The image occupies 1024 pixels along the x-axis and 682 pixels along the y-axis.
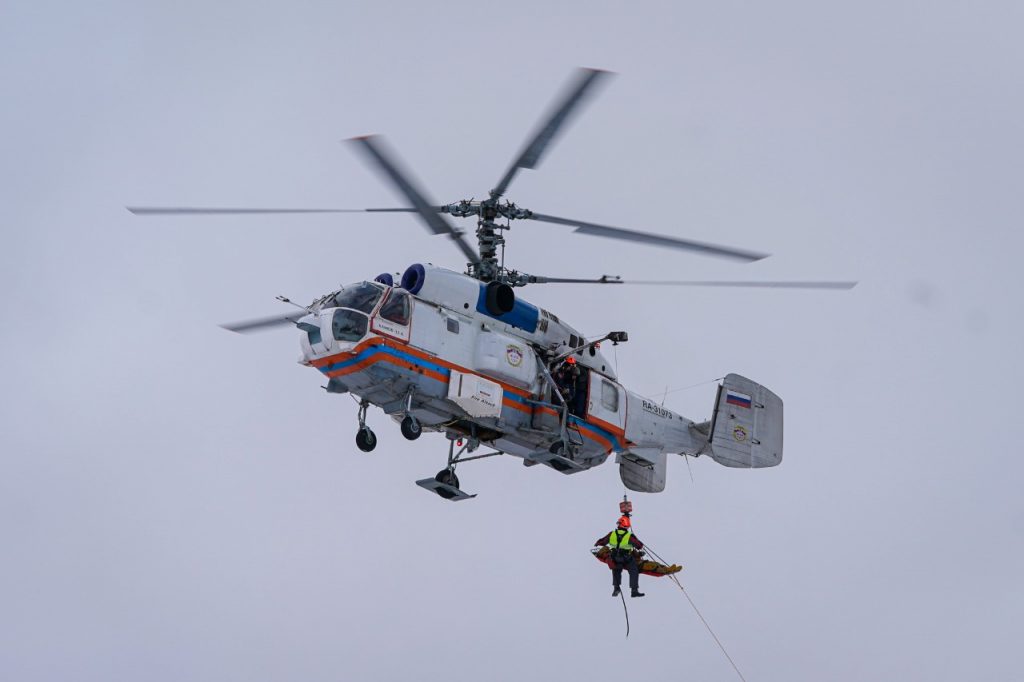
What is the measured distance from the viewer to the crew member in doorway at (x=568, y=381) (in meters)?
24.7

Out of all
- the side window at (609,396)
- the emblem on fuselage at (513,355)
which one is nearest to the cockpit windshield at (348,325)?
the emblem on fuselage at (513,355)

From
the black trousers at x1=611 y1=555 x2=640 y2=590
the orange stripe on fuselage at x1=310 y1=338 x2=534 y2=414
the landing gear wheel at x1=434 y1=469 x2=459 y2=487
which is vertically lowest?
the black trousers at x1=611 y1=555 x2=640 y2=590

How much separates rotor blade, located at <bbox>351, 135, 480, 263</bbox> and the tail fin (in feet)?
21.5

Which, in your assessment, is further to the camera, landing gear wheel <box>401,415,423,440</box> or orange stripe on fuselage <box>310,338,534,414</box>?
landing gear wheel <box>401,415,423,440</box>

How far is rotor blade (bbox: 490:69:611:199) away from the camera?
1905cm

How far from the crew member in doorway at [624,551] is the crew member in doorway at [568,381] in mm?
2032

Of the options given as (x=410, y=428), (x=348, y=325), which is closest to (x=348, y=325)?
(x=348, y=325)

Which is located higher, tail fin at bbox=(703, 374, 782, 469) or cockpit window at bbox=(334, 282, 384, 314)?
cockpit window at bbox=(334, 282, 384, 314)

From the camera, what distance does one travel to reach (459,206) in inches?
923

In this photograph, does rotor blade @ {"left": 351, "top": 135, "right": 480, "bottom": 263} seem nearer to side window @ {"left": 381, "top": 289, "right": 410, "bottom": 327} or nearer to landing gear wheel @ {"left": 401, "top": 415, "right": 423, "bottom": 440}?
side window @ {"left": 381, "top": 289, "right": 410, "bottom": 327}

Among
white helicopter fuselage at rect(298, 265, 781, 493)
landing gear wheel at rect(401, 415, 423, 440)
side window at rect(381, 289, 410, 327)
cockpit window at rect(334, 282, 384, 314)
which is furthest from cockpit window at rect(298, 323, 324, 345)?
landing gear wheel at rect(401, 415, 423, 440)

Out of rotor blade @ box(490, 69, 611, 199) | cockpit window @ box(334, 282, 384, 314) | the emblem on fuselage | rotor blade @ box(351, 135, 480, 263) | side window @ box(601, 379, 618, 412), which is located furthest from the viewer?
side window @ box(601, 379, 618, 412)

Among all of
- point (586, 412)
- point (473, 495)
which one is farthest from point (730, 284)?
point (473, 495)

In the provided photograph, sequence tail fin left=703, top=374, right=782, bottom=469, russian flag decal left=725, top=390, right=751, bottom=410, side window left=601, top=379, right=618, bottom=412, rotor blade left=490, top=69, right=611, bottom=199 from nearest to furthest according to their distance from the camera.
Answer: rotor blade left=490, top=69, right=611, bottom=199
side window left=601, top=379, right=618, bottom=412
tail fin left=703, top=374, right=782, bottom=469
russian flag decal left=725, top=390, right=751, bottom=410
